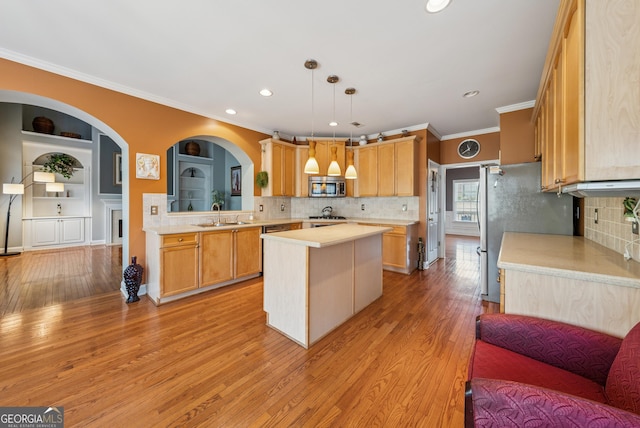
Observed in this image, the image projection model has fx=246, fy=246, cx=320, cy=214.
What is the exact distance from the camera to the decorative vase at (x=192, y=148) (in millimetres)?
7498

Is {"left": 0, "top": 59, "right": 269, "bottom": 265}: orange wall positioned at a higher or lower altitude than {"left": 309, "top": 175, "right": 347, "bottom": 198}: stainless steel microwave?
higher

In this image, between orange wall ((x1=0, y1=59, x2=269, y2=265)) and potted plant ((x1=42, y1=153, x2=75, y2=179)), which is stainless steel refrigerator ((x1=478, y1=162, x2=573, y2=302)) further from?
potted plant ((x1=42, y1=153, x2=75, y2=179))

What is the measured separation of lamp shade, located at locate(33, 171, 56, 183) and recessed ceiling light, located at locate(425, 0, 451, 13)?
8.44 meters

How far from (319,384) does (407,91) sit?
3.39 meters

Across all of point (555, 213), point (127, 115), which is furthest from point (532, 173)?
point (127, 115)

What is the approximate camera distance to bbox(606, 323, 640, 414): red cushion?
2.70ft

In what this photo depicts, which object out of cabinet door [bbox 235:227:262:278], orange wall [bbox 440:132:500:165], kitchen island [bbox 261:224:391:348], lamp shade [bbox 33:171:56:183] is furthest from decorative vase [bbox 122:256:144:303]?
orange wall [bbox 440:132:500:165]

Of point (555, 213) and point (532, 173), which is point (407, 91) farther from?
point (555, 213)

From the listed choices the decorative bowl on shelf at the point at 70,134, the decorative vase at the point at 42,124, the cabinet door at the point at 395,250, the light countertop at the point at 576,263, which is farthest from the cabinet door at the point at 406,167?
the decorative vase at the point at 42,124

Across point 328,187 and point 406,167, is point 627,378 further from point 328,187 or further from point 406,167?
point 328,187

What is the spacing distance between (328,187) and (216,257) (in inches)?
103

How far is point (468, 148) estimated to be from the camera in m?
5.04

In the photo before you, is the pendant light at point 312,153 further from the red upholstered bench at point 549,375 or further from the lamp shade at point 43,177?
the lamp shade at point 43,177

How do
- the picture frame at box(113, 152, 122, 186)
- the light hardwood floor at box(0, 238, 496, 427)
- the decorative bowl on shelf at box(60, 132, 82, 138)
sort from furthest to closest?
the picture frame at box(113, 152, 122, 186) → the decorative bowl on shelf at box(60, 132, 82, 138) → the light hardwood floor at box(0, 238, 496, 427)
